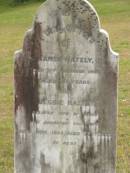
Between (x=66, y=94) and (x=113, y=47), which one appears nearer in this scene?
(x=66, y=94)

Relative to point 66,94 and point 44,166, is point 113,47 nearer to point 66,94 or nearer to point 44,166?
point 44,166

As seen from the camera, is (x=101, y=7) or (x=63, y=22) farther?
(x=101, y=7)

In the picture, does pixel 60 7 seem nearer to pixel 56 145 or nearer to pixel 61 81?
pixel 61 81

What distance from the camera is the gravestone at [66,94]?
7.09m

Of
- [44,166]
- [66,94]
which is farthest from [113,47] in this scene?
[66,94]

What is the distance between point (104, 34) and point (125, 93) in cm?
748

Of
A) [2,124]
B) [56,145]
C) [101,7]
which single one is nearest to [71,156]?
[56,145]

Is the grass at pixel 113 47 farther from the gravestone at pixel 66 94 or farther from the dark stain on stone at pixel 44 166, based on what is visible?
the gravestone at pixel 66 94

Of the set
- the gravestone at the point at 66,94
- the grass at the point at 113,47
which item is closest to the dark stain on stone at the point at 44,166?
the gravestone at the point at 66,94

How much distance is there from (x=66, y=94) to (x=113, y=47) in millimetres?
14450

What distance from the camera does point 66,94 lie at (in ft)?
23.8

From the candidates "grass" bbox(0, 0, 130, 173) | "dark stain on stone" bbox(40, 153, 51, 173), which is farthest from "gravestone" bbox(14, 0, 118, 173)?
"grass" bbox(0, 0, 130, 173)

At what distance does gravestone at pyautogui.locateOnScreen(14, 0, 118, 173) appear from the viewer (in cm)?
709

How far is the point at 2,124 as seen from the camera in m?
11.9
